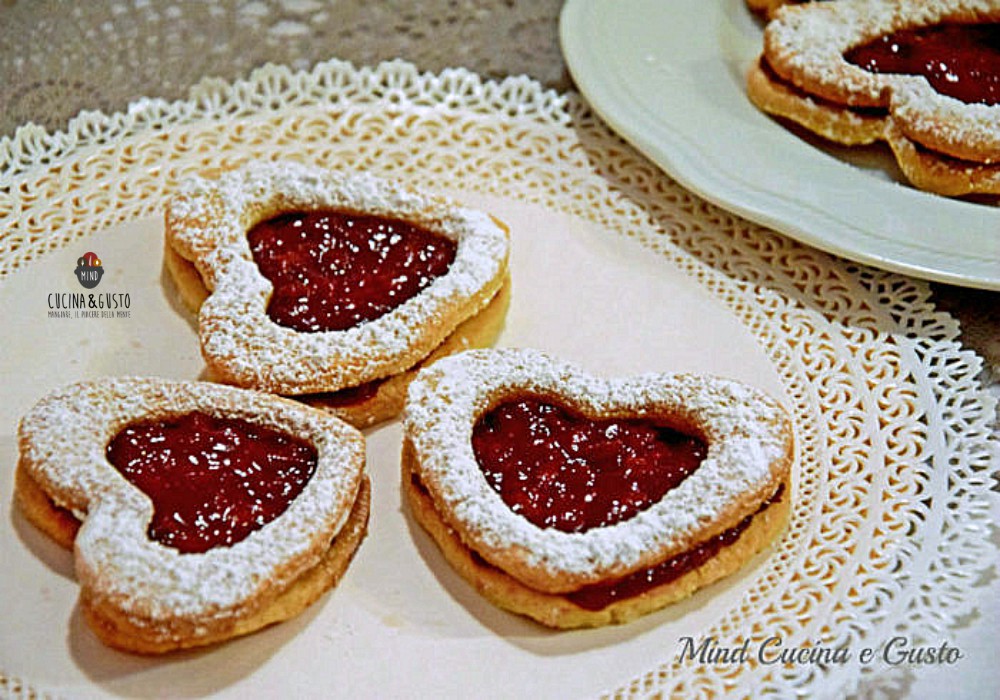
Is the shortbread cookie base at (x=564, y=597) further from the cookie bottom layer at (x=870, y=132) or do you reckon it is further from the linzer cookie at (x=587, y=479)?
the cookie bottom layer at (x=870, y=132)

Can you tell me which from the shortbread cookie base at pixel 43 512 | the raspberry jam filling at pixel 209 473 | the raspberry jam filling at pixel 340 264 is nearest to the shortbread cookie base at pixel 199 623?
the shortbread cookie base at pixel 43 512

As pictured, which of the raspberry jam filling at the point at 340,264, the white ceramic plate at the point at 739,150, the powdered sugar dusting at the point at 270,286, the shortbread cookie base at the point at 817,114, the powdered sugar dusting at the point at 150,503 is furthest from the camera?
the shortbread cookie base at the point at 817,114

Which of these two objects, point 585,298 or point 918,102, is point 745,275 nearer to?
point 585,298

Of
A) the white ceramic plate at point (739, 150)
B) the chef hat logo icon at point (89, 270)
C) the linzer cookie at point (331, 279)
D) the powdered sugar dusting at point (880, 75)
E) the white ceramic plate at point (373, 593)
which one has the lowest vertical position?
the white ceramic plate at point (373, 593)

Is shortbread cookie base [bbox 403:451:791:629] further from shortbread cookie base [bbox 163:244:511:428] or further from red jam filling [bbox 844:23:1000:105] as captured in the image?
red jam filling [bbox 844:23:1000:105]

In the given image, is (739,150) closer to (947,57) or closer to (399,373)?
(947,57)

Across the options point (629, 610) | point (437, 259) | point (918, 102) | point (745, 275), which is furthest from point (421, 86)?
point (629, 610)
